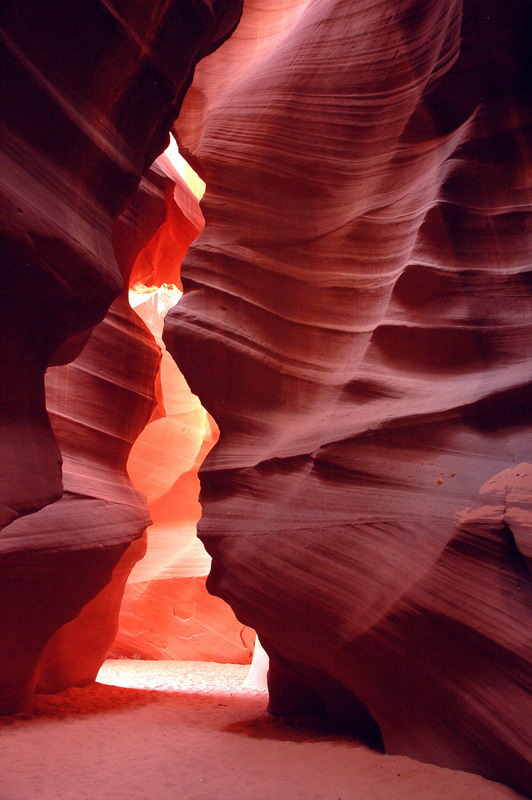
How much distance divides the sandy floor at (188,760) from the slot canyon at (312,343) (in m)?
0.19

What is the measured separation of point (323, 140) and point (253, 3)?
3471mm

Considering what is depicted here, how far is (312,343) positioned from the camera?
5402 mm

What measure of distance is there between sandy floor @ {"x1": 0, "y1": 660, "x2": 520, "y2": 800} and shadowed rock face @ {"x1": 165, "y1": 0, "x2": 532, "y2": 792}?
314 millimetres

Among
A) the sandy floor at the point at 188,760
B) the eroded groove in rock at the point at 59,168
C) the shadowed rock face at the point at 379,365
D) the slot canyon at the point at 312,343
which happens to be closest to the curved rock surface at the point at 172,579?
the slot canyon at the point at 312,343

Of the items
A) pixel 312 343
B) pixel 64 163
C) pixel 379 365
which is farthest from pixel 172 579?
pixel 64 163

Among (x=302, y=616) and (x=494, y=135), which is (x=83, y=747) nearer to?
(x=302, y=616)

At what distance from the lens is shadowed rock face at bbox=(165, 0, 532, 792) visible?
383 cm

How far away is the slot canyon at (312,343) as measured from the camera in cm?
313

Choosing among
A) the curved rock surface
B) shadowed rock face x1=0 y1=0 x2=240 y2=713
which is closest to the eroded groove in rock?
shadowed rock face x1=0 y1=0 x2=240 y2=713

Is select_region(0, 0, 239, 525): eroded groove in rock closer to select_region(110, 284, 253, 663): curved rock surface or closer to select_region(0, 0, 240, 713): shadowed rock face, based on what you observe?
select_region(0, 0, 240, 713): shadowed rock face

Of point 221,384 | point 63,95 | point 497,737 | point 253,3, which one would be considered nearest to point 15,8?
point 63,95

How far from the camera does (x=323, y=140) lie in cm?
580

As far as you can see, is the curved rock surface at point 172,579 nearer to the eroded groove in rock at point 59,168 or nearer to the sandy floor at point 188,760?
the sandy floor at point 188,760

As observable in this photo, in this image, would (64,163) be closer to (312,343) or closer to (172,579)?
(312,343)
